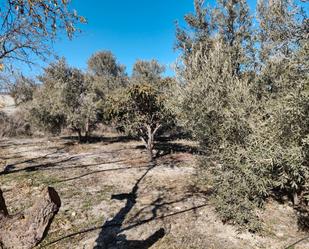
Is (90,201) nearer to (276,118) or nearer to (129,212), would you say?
(129,212)

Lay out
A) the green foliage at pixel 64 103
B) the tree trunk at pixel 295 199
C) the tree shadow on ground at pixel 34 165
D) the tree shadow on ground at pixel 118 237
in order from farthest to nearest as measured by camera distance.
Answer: the green foliage at pixel 64 103 < the tree shadow on ground at pixel 34 165 < the tree trunk at pixel 295 199 < the tree shadow on ground at pixel 118 237

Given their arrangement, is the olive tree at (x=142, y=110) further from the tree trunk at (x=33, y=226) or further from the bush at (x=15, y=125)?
the bush at (x=15, y=125)

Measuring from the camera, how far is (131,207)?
7.45 m

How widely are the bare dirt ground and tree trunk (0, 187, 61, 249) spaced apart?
280cm

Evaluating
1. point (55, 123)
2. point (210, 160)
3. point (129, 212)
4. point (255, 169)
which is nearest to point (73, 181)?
point (129, 212)

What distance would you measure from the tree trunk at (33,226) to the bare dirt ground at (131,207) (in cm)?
280

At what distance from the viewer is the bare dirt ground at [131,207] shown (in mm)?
5711

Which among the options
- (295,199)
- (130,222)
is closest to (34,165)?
(130,222)

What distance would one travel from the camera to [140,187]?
366 inches

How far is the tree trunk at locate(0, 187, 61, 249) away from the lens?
2922 millimetres

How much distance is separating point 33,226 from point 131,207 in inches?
186

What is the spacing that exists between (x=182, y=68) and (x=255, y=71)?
2.85 meters

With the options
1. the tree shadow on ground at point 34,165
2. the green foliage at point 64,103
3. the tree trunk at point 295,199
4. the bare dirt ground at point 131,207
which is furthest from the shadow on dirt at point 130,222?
the green foliage at point 64,103

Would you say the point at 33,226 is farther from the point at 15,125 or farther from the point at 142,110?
the point at 15,125
